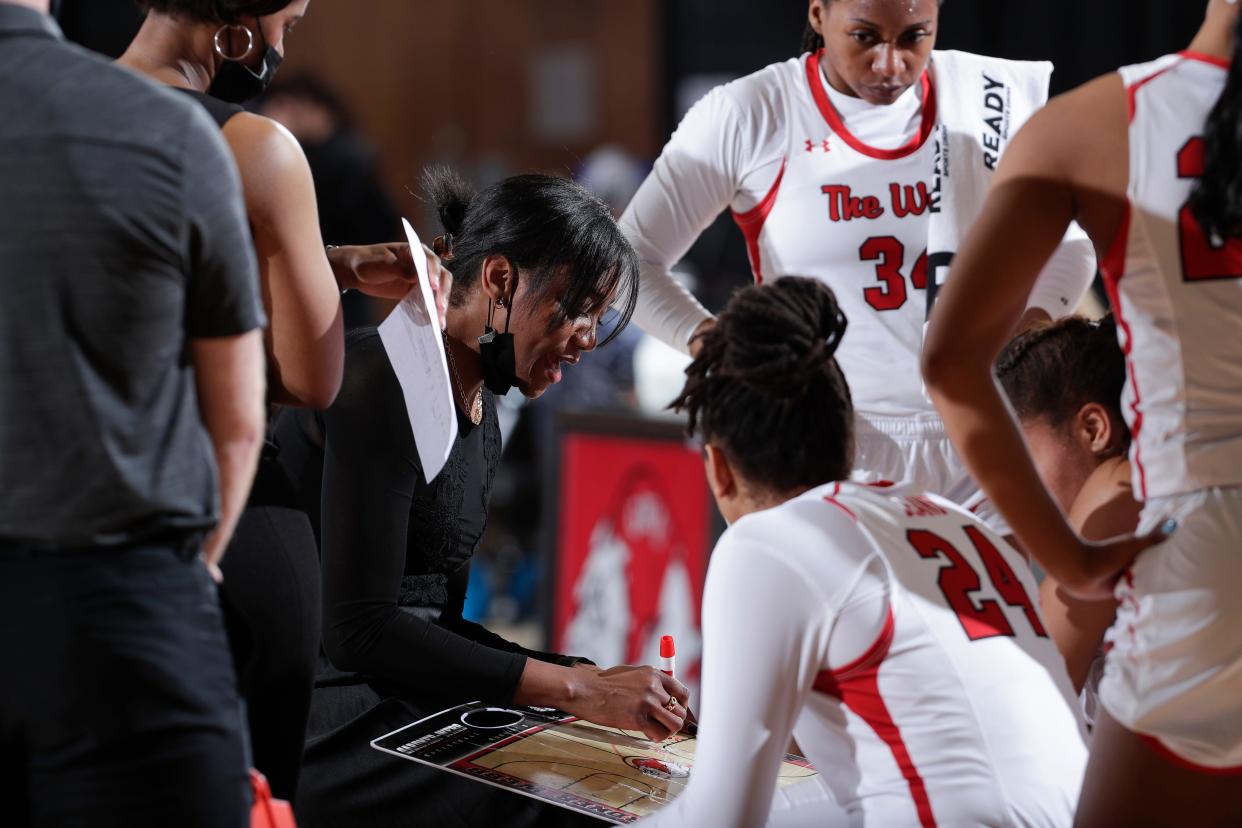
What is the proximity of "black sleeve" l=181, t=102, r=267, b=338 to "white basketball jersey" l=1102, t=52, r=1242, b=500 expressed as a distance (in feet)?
2.53

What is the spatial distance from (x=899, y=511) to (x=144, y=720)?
735 mm

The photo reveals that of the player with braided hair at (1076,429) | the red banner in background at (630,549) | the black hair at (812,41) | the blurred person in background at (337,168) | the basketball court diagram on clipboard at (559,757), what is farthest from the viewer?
the blurred person in background at (337,168)

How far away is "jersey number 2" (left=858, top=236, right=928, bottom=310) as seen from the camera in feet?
7.20

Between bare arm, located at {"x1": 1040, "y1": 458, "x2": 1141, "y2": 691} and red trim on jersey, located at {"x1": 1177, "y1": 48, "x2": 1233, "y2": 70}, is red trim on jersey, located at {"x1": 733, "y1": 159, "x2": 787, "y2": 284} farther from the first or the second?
red trim on jersey, located at {"x1": 1177, "y1": 48, "x2": 1233, "y2": 70}

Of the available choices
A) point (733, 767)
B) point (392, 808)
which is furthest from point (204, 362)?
point (392, 808)

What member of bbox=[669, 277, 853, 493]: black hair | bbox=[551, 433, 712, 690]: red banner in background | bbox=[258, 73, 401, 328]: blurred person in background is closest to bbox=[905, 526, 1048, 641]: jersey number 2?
bbox=[669, 277, 853, 493]: black hair

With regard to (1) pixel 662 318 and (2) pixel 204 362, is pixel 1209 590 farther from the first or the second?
(1) pixel 662 318

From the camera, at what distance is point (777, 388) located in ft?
4.77

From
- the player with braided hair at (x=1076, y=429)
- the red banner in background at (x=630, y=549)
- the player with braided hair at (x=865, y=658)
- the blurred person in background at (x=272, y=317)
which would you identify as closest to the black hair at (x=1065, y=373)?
the player with braided hair at (x=1076, y=429)

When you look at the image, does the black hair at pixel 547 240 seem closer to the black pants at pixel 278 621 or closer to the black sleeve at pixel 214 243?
the black pants at pixel 278 621

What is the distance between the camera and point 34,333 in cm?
109

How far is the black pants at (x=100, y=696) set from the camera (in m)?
1.10

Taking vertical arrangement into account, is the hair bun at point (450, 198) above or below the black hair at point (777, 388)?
above

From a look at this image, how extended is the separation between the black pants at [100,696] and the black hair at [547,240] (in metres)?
0.90
